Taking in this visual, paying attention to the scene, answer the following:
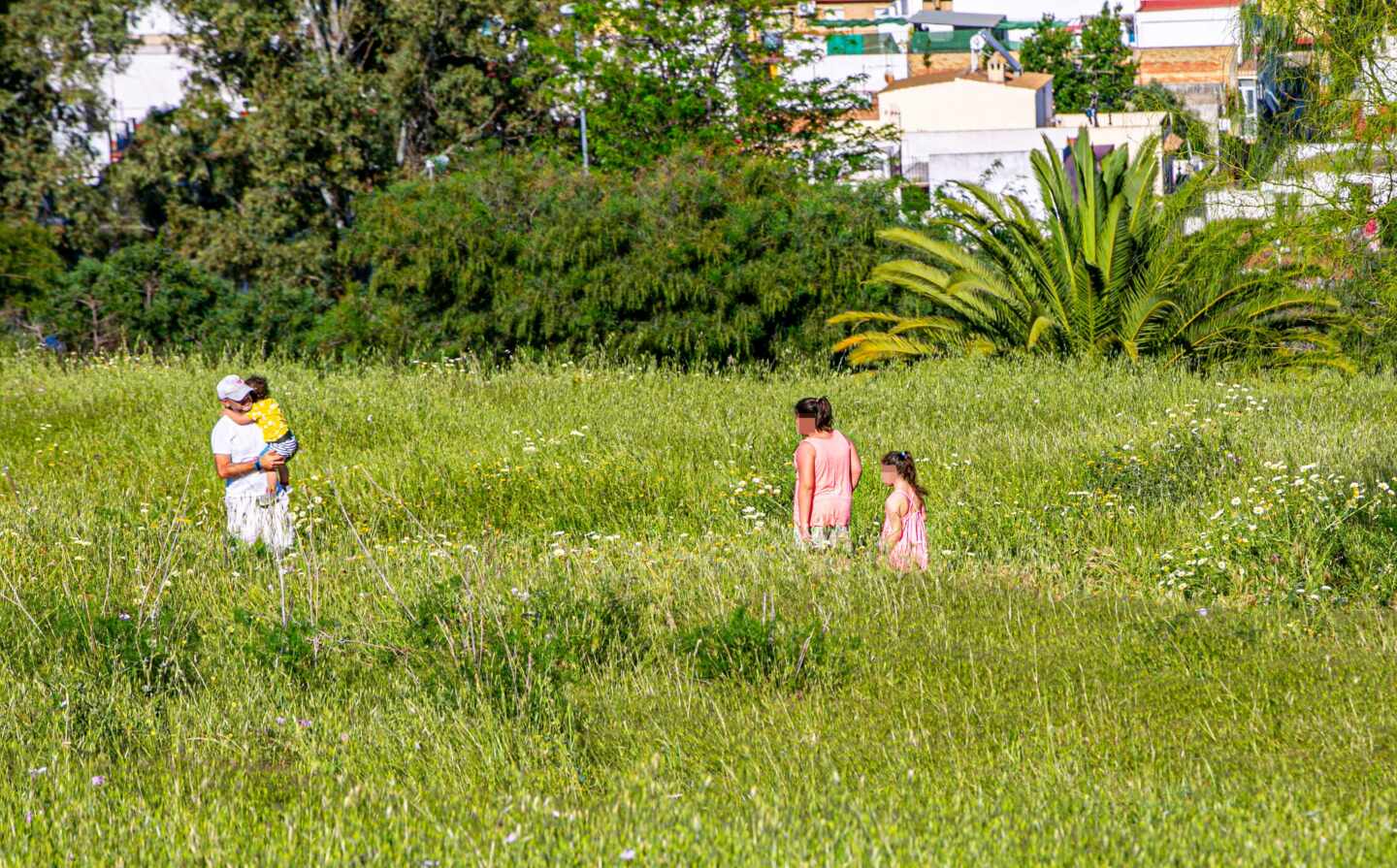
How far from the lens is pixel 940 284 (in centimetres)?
1964

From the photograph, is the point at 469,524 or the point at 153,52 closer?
the point at 469,524

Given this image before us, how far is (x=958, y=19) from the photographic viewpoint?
79312mm

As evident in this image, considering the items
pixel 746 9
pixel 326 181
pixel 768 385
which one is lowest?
pixel 768 385

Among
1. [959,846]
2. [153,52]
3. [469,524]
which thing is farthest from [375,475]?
[153,52]

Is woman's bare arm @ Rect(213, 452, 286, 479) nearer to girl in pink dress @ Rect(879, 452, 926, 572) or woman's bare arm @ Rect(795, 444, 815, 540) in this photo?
woman's bare arm @ Rect(795, 444, 815, 540)

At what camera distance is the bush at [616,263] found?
21719 millimetres

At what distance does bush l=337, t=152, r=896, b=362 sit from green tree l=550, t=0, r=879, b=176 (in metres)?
8.85

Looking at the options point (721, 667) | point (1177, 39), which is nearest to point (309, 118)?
point (721, 667)

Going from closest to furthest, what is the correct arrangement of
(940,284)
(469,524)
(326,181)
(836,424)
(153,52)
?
(469,524), (836,424), (940,284), (326,181), (153,52)

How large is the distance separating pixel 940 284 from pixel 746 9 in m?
14.5

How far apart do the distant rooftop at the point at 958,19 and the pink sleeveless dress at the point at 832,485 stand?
74269mm

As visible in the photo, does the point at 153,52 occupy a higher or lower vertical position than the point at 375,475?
higher

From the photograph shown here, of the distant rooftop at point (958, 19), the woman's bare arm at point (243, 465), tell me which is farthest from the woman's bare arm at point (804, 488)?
the distant rooftop at point (958, 19)

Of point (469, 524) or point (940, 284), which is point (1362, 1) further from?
point (940, 284)
